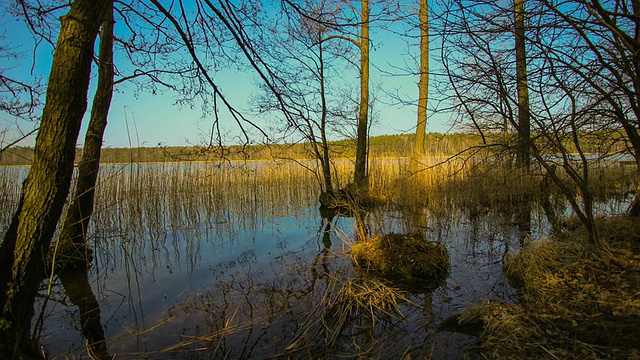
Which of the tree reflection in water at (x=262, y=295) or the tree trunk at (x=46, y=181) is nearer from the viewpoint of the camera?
the tree trunk at (x=46, y=181)

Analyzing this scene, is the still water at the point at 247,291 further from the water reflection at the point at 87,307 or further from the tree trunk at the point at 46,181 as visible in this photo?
the tree trunk at the point at 46,181

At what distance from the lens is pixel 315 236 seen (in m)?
6.02

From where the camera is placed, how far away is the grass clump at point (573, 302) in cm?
189

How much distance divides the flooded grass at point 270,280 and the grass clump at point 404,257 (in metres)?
0.22

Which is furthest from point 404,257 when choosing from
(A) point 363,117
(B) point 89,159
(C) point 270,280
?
(A) point 363,117

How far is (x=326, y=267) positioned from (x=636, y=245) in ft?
10.7

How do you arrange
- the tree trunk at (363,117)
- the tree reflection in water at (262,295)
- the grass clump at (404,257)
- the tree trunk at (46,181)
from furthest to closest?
the tree trunk at (363,117), the grass clump at (404,257), the tree reflection in water at (262,295), the tree trunk at (46,181)

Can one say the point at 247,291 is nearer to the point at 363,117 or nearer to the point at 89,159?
the point at 89,159

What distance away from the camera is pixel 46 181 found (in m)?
1.92

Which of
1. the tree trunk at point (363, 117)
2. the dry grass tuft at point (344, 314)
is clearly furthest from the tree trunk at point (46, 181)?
the tree trunk at point (363, 117)

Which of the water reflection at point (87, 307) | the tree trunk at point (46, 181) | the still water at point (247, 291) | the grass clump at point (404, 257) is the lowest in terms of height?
the water reflection at point (87, 307)

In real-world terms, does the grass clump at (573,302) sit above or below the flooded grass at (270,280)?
above

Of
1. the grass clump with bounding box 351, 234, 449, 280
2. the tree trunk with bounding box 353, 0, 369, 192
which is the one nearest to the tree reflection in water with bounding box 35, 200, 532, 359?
the grass clump with bounding box 351, 234, 449, 280

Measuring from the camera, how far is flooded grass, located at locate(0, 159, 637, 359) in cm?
248
